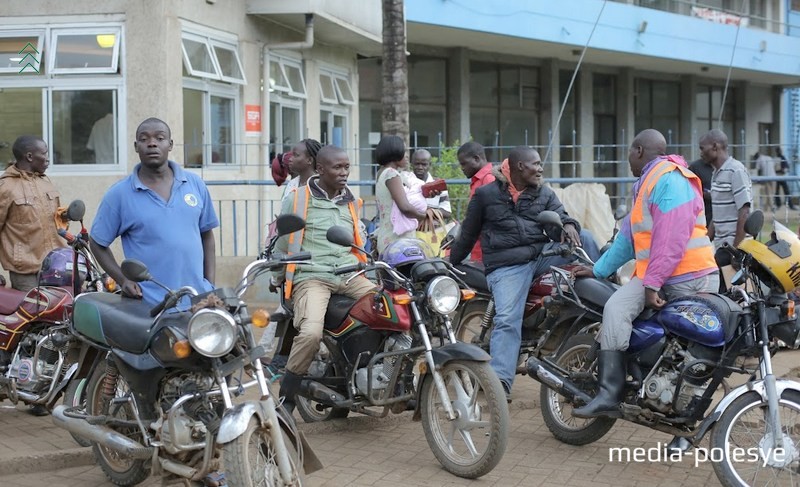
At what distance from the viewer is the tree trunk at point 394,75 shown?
39.8ft

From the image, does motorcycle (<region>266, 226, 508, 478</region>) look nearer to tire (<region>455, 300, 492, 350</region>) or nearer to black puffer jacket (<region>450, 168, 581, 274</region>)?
black puffer jacket (<region>450, 168, 581, 274</region>)

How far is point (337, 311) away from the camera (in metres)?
6.18

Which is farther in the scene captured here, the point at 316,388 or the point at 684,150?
the point at 684,150

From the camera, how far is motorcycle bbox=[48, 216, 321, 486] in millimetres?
4484

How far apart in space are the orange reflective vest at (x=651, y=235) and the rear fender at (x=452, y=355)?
41.2 inches

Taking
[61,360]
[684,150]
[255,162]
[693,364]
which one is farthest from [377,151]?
[684,150]

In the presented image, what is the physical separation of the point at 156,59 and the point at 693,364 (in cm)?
900

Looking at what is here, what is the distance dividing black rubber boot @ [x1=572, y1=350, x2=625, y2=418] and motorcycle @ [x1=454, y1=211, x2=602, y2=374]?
64cm

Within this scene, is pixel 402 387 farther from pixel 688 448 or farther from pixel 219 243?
pixel 219 243

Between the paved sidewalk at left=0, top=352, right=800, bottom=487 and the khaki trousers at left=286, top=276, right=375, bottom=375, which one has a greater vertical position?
the khaki trousers at left=286, top=276, right=375, bottom=375

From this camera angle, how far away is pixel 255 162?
1469 cm

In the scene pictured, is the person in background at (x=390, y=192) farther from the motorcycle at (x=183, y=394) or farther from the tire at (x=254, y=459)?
the tire at (x=254, y=459)

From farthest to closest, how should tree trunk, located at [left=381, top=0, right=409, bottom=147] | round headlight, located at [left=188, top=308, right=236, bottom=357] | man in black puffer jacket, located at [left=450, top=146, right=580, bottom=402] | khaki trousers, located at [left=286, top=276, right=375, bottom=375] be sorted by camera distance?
1. tree trunk, located at [left=381, top=0, right=409, bottom=147]
2. man in black puffer jacket, located at [left=450, top=146, right=580, bottom=402]
3. khaki trousers, located at [left=286, top=276, right=375, bottom=375]
4. round headlight, located at [left=188, top=308, right=236, bottom=357]

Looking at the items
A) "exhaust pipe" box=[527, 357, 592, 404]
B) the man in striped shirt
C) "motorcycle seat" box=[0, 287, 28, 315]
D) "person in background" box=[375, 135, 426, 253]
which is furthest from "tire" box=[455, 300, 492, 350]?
"motorcycle seat" box=[0, 287, 28, 315]
